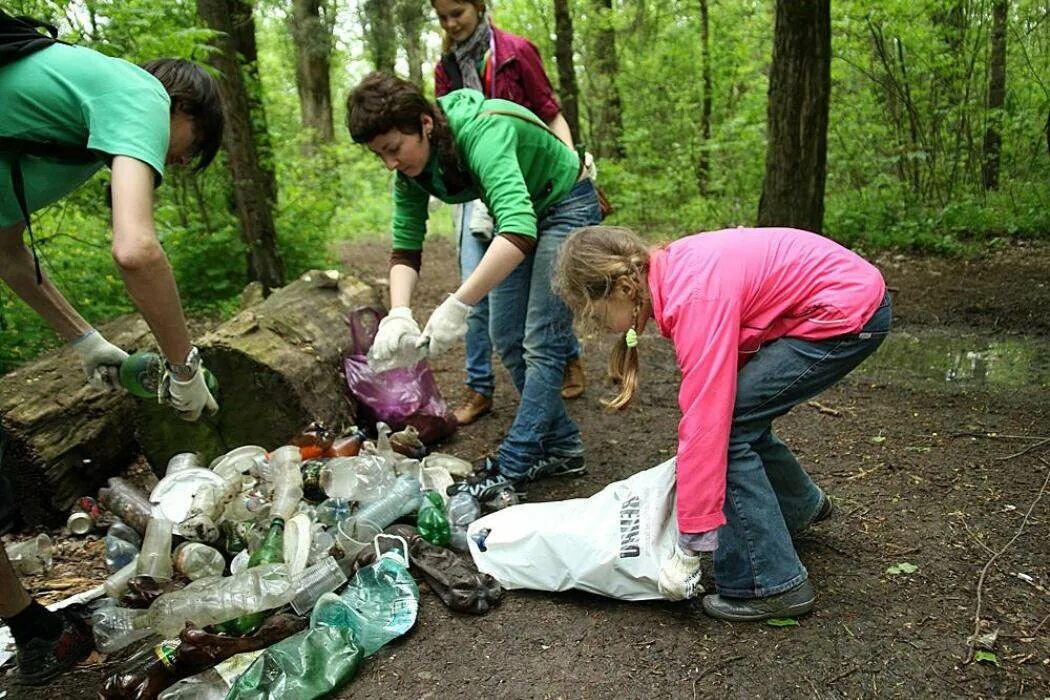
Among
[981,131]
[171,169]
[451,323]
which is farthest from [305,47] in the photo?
[451,323]

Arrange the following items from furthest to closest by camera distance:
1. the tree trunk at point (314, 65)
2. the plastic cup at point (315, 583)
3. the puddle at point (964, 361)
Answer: the tree trunk at point (314, 65) → the puddle at point (964, 361) → the plastic cup at point (315, 583)

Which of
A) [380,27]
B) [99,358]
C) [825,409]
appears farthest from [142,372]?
[380,27]

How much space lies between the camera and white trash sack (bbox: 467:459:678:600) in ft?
6.94

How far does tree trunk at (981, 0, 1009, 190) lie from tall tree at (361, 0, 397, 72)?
23.2ft

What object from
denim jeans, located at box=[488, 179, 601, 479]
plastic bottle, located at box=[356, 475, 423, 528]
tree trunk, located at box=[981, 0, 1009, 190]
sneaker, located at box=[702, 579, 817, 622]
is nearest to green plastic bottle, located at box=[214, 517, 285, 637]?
plastic bottle, located at box=[356, 475, 423, 528]

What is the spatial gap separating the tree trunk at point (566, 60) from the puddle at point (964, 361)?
468 cm

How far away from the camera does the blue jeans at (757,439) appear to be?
78.7 inches

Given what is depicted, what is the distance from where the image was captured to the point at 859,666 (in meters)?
1.87

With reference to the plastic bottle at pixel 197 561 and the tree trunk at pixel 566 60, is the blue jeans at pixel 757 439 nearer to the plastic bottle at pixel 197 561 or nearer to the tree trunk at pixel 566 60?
the plastic bottle at pixel 197 561

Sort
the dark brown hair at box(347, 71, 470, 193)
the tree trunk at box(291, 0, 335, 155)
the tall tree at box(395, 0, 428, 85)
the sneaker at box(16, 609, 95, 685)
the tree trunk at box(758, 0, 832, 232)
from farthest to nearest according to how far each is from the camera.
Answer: the tree trunk at box(291, 0, 335, 155)
the tall tree at box(395, 0, 428, 85)
the tree trunk at box(758, 0, 832, 232)
the dark brown hair at box(347, 71, 470, 193)
the sneaker at box(16, 609, 95, 685)

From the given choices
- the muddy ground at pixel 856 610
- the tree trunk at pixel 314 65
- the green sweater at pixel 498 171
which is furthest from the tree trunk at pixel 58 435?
the tree trunk at pixel 314 65

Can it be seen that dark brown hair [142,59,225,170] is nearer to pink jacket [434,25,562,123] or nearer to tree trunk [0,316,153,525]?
tree trunk [0,316,153,525]

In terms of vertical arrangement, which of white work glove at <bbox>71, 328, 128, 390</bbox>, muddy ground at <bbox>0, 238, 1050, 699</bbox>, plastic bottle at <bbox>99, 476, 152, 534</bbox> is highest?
white work glove at <bbox>71, 328, 128, 390</bbox>

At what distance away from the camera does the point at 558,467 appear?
3137 millimetres
